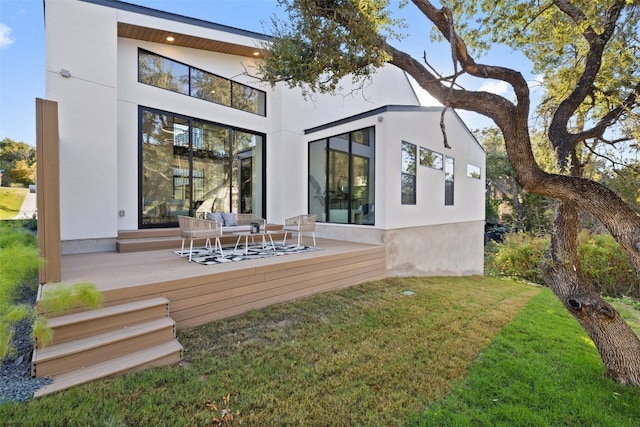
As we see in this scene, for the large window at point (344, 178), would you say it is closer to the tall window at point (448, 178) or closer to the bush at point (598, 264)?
the tall window at point (448, 178)

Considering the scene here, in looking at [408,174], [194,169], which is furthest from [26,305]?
[408,174]

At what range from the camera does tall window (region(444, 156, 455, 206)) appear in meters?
9.43

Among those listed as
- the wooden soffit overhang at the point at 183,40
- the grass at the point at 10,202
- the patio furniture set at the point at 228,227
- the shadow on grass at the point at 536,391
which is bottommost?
the shadow on grass at the point at 536,391

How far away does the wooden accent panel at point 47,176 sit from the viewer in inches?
114

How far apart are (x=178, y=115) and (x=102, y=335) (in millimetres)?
5932

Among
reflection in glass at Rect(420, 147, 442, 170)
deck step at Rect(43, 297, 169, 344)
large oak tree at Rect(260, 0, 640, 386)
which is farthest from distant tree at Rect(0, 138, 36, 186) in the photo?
reflection in glass at Rect(420, 147, 442, 170)

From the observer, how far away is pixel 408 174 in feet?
25.1

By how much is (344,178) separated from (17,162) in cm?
1987

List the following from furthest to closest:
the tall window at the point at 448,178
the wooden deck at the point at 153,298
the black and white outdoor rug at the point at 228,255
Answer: the tall window at the point at 448,178
the black and white outdoor rug at the point at 228,255
the wooden deck at the point at 153,298

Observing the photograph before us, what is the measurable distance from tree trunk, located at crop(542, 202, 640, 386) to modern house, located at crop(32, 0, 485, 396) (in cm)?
316

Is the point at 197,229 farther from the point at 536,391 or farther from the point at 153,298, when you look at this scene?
the point at 536,391

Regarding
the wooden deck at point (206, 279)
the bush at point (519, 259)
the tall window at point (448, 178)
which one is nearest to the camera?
the wooden deck at point (206, 279)

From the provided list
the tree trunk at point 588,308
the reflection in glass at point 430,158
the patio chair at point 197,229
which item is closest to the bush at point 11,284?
the patio chair at point 197,229

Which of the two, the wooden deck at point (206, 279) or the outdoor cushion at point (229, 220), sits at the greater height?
the outdoor cushion at point (229, 220)
